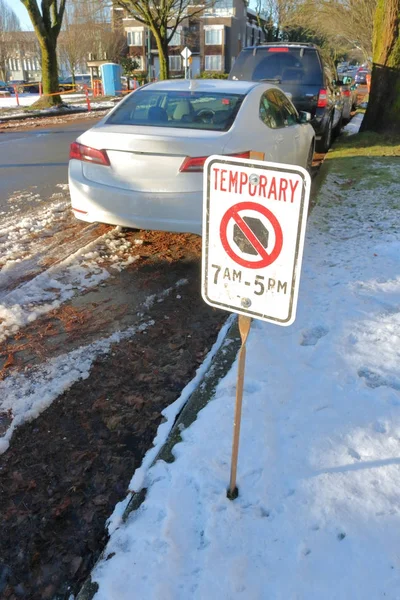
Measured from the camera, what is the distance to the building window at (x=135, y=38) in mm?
56719

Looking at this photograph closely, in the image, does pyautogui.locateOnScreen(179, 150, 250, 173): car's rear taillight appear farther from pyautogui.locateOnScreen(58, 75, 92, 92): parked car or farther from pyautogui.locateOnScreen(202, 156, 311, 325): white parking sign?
pyautogui.locateOnScreen(58, 75, 92, 92): parked car

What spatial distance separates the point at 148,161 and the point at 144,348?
185 centimetres

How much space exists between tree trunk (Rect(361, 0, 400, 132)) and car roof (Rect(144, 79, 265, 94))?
6.54 meters

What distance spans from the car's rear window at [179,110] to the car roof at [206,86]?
91mm

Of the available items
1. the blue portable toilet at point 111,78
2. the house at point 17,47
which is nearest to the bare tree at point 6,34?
the house at point 17,47

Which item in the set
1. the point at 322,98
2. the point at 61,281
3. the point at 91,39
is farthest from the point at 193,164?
the point at 91,39

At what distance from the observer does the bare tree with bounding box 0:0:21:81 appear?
58.1 meters

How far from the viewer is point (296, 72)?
9961mm

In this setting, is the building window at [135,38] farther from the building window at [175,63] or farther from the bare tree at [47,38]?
the bare tree at [47,38]

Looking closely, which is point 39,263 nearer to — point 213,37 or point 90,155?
point 90,155

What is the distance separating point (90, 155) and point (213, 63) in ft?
198

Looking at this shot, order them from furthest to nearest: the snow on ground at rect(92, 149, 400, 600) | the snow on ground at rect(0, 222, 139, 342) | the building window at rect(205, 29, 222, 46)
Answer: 1. the building window at rect(205, 29, 222, 46)
2. the snow on ground at rect(0, 222, 139, 342)
3. the snow on ground at rect(92, 149, 400, 600)

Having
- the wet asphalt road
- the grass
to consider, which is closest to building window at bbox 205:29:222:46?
the wet asphalt road

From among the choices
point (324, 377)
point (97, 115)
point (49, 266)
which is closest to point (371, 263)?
point (324, 377)
